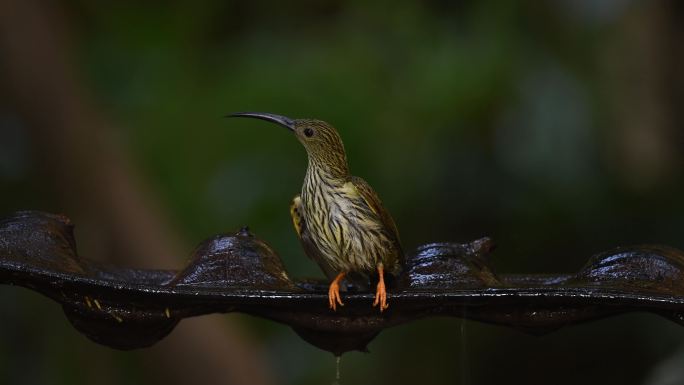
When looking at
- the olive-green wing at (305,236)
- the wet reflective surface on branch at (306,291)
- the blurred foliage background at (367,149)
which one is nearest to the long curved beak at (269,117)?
the olive-green wing at (305,236)

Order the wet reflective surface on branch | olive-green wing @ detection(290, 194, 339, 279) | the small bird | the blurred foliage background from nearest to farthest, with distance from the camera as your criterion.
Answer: the wet reflective surface on branch → the small bird → olive-green wing @ detection(290, 194, 339, 279) → the blurred foliage background

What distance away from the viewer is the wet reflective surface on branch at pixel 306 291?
2318mm

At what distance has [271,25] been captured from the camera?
22.2ft

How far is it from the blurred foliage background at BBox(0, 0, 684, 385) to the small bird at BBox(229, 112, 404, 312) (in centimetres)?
246

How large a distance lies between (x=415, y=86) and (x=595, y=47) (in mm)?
1010

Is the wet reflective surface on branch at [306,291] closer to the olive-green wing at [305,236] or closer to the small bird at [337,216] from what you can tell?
the small bird at [337,216]

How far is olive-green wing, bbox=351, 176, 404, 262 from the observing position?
3.02 m

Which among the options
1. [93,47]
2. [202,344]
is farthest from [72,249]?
[93,47]

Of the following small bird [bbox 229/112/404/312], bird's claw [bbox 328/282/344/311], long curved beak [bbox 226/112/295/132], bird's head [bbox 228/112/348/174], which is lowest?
bird's claw [bbox 328/282/344/311]

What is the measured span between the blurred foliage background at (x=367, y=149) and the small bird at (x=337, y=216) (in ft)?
8.08

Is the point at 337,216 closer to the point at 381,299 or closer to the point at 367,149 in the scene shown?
the point at 381,299

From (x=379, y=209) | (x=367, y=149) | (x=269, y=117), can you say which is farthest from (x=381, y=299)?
(x=367, y=149)

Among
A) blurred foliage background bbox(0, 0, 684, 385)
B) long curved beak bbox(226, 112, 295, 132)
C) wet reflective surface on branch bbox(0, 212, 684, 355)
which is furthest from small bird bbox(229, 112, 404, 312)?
blurred foliage background bbox(0, 0, 684, 385)

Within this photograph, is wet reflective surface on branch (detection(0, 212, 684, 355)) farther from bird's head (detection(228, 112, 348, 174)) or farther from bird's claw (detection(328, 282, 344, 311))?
bird's head (detection(228, 112, 348, 174))
